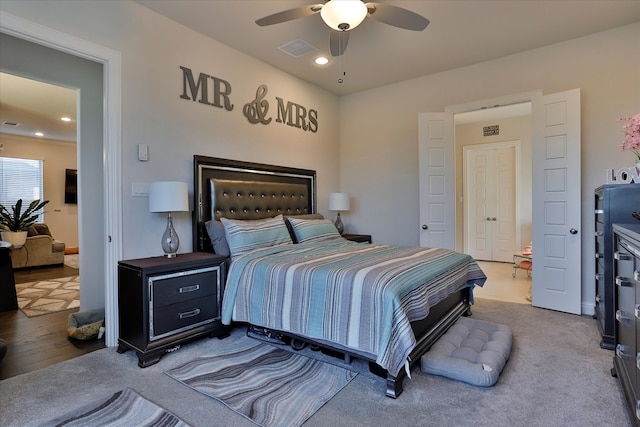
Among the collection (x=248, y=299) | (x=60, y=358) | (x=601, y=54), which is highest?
(x=601, y=54)

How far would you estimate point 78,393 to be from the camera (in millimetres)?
2059

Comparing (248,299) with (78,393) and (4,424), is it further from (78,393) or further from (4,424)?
(4,424)

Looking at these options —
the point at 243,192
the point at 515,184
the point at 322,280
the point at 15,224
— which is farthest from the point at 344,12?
the point at 15,224

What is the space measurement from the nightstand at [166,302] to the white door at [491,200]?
5827mm

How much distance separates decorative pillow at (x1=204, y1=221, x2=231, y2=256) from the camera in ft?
10.3

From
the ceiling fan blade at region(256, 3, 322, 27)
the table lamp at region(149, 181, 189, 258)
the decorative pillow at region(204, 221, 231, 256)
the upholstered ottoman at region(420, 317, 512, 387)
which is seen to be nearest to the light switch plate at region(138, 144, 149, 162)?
the table lamp at region(149, 181, 189, 258)

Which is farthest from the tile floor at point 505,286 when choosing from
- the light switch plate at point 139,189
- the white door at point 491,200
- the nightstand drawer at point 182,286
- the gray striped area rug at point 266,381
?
the light switch plate at point 139,189

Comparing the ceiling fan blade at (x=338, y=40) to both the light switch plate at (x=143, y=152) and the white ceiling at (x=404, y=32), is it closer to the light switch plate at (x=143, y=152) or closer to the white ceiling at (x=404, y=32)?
the white ceiling at (x=404, y=32)

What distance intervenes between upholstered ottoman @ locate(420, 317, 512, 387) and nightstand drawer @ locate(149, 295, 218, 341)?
67.7 inches

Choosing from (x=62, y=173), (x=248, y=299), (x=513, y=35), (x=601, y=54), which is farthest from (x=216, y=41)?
(x=62, y=173)

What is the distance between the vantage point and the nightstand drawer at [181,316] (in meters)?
2.49

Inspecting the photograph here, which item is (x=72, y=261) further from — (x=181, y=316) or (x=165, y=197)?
(x=181, y=316)

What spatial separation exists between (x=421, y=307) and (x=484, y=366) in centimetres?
52

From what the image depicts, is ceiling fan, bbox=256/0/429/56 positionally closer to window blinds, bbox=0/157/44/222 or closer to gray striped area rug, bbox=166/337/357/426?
gray striped area rug, bbox=166/337/357/426
